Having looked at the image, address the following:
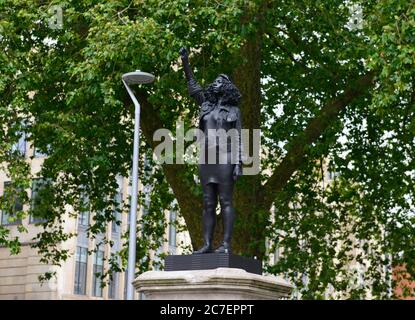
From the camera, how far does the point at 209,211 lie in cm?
1142

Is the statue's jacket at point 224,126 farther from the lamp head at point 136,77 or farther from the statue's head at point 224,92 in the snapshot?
the lamp head at point 136,77

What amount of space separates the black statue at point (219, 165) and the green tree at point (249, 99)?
5935 millimetres

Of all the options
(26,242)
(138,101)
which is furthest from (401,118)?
(26,242)

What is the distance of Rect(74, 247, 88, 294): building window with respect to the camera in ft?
137

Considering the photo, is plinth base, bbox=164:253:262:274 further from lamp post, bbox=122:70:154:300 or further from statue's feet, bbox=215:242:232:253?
lamp post, bbox=122:70:154:300

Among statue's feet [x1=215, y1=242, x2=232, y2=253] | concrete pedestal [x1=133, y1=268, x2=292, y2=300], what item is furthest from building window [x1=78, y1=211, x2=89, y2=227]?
statue's feet [x1=215, y1=242, x2=232, y2=253]

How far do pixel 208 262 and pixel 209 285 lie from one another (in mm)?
445

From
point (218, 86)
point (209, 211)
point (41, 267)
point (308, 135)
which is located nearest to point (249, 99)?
point (308, 135)

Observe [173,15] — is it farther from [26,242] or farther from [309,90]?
[26,242]

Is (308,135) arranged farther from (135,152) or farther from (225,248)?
(225,248)

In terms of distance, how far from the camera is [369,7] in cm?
2003

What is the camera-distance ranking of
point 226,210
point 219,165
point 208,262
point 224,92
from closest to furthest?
point 208,262, point 219,165, point 226,210, point 224,92

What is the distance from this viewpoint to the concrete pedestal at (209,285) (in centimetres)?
1056

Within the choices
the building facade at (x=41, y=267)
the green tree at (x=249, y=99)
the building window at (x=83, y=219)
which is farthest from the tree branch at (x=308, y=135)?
the building window at (x=83, y=219)
